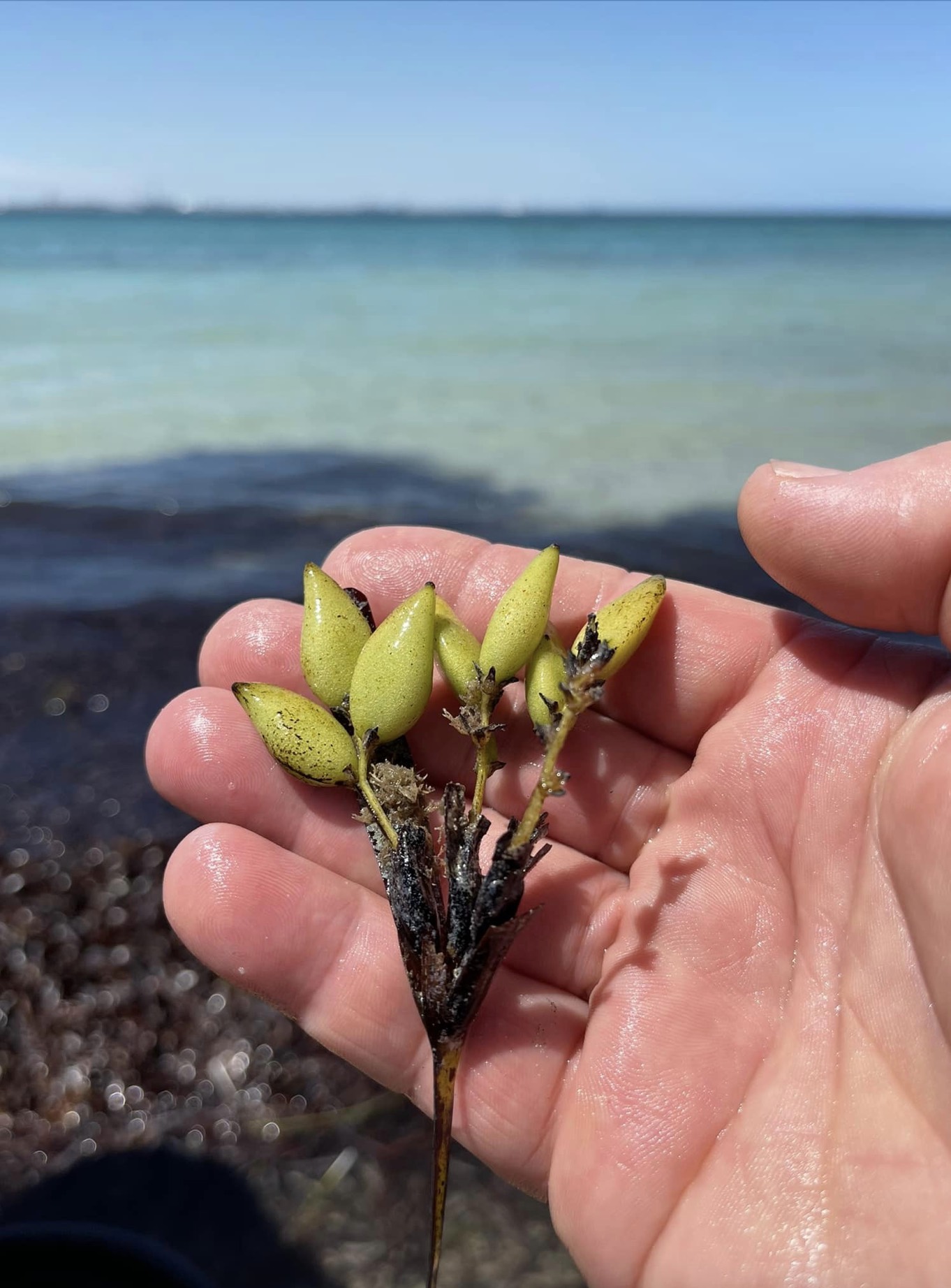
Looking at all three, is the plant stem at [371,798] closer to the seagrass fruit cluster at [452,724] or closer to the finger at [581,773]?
the seagrass fruit cluster at [452,724]

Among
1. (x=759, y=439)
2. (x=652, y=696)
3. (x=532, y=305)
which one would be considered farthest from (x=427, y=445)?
(x=532, y=305)

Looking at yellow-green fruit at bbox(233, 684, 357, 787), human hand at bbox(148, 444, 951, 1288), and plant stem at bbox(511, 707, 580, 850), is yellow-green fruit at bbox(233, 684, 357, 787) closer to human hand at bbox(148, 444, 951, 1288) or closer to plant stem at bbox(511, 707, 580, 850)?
human hand at bbox(148, 444, 951, 1288)

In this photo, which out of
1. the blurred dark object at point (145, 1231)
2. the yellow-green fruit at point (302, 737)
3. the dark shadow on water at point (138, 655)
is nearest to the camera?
the yellow-green fruit at point (302, 737)

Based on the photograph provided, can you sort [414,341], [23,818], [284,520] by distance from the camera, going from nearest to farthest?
1. [23,818]
2. [284,520]
3. [414,341]

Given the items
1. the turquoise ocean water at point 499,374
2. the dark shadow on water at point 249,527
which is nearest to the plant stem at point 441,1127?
the dark shadow on water at point 249,527

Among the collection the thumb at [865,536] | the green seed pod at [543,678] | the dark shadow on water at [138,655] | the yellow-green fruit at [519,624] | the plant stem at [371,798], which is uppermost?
the thumb at [865,536]

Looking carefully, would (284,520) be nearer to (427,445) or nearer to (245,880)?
(427,445)
